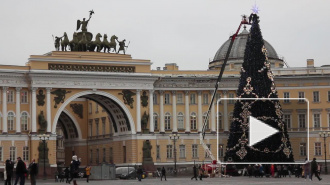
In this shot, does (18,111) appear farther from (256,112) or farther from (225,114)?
(256,112)

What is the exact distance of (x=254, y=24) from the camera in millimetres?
83562

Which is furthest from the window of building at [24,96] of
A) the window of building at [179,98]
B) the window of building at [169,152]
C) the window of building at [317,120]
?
the window of building at [317,120]

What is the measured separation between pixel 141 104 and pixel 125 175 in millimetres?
15533

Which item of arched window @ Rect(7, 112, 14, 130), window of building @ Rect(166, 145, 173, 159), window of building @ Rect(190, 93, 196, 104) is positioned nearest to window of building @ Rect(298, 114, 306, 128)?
window of building @ Rect(190, 93, 196, 104)

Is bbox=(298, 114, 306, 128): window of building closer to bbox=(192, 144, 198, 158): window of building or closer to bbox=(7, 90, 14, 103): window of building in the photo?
bbox=(192, 144, 198, 158): window of building

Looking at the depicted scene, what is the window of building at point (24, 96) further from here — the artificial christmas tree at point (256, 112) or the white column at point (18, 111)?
the artificial christmas tree at point (256, 112)

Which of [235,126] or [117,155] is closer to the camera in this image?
[235,126]

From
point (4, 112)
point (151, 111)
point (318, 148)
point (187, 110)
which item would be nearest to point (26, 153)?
point (4, 112)

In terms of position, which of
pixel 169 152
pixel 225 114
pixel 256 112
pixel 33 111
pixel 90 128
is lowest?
pixel 169 152

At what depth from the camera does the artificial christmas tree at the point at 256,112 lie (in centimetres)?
7906

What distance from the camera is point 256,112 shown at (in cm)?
7781

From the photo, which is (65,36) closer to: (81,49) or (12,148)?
(81,49)

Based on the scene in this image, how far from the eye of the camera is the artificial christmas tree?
79.1 m

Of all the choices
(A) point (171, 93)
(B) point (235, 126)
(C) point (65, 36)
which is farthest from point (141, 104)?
(B) point (235, 126)
